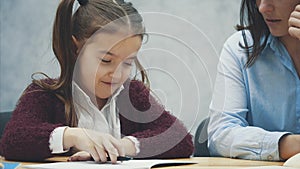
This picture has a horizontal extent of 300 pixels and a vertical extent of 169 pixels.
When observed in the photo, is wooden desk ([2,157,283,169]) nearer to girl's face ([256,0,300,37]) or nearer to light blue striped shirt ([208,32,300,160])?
light blue striped shirt ([208,32,300,160])

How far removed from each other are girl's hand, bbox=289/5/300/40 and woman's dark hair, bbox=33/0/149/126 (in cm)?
27

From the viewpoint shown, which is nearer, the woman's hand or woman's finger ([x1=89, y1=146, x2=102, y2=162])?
woman's finger ([x1=89, y1=146, x2=102, y2=162])

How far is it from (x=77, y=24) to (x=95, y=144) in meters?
0.27

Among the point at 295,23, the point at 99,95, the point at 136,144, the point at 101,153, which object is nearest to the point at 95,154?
the point at 101,153

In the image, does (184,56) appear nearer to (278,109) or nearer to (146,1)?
(278,109)

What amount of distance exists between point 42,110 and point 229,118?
35 centimetres

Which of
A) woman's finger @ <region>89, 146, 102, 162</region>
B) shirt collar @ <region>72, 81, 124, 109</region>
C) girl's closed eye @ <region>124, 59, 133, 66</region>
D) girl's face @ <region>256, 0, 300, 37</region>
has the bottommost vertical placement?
woman's finger @ <region>89, 146, 102, 162</region>

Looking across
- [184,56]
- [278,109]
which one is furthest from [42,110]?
[278,109]

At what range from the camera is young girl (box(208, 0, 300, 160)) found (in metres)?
1.09

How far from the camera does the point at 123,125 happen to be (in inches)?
42.6

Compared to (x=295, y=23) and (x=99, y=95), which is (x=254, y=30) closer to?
(x=295, y=23)

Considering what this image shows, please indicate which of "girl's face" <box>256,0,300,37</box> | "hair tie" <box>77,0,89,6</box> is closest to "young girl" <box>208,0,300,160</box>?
"girl's face" <box>256,0,300,37</box>

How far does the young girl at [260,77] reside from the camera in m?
1.09

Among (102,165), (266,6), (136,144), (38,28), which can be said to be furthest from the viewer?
(38,28)
